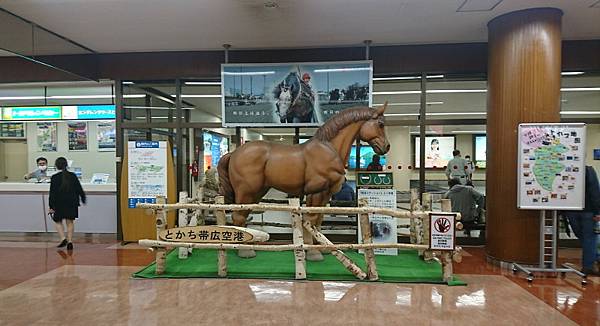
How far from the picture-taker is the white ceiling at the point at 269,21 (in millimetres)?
4395

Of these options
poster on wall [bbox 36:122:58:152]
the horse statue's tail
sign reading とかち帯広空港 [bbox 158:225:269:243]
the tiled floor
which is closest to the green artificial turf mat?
the tiled floor

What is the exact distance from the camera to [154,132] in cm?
637

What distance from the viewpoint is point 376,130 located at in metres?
4.61

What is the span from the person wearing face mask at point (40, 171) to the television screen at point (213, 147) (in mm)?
3057

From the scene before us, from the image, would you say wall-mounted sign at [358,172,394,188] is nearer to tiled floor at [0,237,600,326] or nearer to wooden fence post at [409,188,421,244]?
wooden fence post at [409,188,421,244]

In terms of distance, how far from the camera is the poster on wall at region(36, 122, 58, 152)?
8055mm

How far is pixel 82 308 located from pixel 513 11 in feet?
18.6

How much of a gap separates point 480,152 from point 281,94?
11.3ft

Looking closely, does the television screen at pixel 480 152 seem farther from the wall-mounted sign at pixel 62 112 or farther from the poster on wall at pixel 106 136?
the poster on wall at pixel 106 136

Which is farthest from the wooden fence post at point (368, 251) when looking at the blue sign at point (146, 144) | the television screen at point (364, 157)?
the blue sign at point (146, 144)

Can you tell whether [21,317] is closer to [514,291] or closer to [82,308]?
[82,308]

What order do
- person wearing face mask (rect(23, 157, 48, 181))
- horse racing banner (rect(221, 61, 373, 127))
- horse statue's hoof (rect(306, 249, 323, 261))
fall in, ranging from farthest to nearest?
person wearing face mask (rect(23, 157, 48, 181)), horse racing banner (rect(221, 61, 373, 127)), horse statue's hoof (rect(306, 249, 323, 261))

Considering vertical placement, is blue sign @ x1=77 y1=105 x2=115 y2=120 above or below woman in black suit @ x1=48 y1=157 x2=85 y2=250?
above

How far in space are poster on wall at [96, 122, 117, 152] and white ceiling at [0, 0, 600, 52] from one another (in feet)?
6.83
